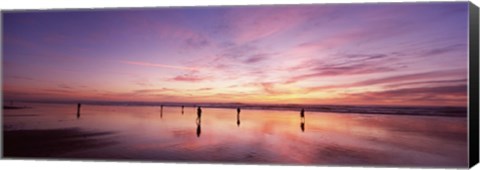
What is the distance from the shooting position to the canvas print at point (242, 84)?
20.4 ft

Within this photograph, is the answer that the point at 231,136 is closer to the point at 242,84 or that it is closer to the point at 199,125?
the point at 199,125

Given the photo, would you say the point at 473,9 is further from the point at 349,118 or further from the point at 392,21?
the point at 349,118

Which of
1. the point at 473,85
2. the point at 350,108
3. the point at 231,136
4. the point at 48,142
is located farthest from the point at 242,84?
the point at 473,85

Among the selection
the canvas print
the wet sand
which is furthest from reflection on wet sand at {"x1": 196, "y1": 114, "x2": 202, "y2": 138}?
the wet sand

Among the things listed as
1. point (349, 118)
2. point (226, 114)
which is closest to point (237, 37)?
point (226, 114)

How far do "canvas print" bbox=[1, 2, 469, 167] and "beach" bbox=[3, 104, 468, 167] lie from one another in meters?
0.01

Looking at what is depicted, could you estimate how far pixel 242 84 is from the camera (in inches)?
266

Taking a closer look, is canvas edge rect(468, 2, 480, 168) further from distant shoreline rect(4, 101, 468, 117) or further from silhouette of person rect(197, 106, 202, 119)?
silhouette of person rect(197, 106, 202, 119)

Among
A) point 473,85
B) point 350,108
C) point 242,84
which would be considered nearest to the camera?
point 473,85

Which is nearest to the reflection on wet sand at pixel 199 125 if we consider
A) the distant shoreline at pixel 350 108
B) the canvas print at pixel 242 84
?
the canvas print at pixel 242 84

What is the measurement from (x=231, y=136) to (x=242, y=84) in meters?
0.50

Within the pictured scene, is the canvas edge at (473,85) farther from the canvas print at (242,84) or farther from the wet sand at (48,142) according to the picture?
the wet sand at (48,142)

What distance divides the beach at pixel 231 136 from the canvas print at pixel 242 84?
0.04ft

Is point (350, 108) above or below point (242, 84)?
below
